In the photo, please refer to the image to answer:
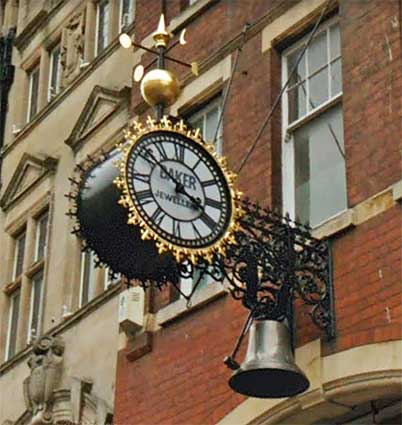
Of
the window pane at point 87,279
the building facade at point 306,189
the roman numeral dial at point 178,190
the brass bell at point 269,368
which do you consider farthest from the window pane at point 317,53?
the window pane at point 87,279

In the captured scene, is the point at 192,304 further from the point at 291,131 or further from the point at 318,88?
the point at 318,88

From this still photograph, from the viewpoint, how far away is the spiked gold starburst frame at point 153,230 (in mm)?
9555

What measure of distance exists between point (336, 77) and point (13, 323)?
23.1 feet

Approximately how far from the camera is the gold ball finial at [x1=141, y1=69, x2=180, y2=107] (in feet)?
33.4

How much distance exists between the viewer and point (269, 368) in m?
10.2

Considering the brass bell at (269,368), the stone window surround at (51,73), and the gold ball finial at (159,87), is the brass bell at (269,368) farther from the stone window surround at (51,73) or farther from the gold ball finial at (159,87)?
the stone window surround at (51,73)

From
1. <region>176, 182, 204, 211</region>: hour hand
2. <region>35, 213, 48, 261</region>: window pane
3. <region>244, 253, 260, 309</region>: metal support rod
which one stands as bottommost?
<region>244, 253, 260, 309</region>: metal support rod

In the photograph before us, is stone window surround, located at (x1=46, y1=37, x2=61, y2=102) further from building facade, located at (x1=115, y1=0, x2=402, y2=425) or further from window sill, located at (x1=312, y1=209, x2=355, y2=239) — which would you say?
window sill, located at (x1=312, y1=209, x2=355, y2=239)

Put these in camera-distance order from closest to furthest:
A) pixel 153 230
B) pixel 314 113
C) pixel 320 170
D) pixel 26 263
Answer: pixel 153 230, pixel 320 170, pixel 314 113, pixel 26 263

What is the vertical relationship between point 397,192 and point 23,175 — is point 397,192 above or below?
below

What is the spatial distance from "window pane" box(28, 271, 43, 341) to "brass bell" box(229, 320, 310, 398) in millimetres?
6270

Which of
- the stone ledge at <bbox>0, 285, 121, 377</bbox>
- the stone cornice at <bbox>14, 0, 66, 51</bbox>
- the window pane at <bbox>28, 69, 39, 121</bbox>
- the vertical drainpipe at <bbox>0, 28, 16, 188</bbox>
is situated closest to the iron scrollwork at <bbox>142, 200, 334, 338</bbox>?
the stone ledge at <bbox>0, 285, 121, 377</bbox>

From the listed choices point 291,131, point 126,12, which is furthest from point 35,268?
point 291,131

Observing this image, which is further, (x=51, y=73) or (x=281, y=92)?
(x=51, y=73)
